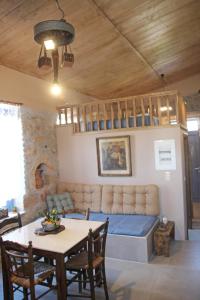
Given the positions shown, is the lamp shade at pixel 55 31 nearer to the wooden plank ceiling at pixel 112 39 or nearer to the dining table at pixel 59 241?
the wooden plank ceiling at pixel 112 39

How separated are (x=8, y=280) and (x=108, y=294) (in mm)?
1211

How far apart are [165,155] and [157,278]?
2197 mm

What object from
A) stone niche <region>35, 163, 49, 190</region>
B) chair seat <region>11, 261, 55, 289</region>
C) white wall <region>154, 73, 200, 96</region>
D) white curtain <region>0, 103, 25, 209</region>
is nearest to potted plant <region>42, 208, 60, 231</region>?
chair seat <region>11, 261, 55, 289</region>

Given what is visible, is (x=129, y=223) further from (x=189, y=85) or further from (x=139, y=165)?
(x=189, y=85)

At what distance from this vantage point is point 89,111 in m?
5.79

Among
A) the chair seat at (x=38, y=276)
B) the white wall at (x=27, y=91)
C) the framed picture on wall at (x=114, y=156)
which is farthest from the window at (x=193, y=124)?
the chair seat at (x=38, y=276)

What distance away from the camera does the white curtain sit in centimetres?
484

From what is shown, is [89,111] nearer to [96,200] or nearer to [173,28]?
[96,200]

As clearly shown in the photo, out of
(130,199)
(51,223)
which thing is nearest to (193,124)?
(130,199)

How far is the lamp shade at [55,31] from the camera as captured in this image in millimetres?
2561

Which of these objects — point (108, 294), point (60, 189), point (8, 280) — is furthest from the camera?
point (60, 189)

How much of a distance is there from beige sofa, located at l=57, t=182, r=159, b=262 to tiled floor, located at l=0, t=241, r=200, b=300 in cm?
17

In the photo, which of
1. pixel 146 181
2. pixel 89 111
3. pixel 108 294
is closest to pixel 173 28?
pixel 89 111

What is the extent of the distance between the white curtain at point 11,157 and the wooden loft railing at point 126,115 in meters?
1.26
